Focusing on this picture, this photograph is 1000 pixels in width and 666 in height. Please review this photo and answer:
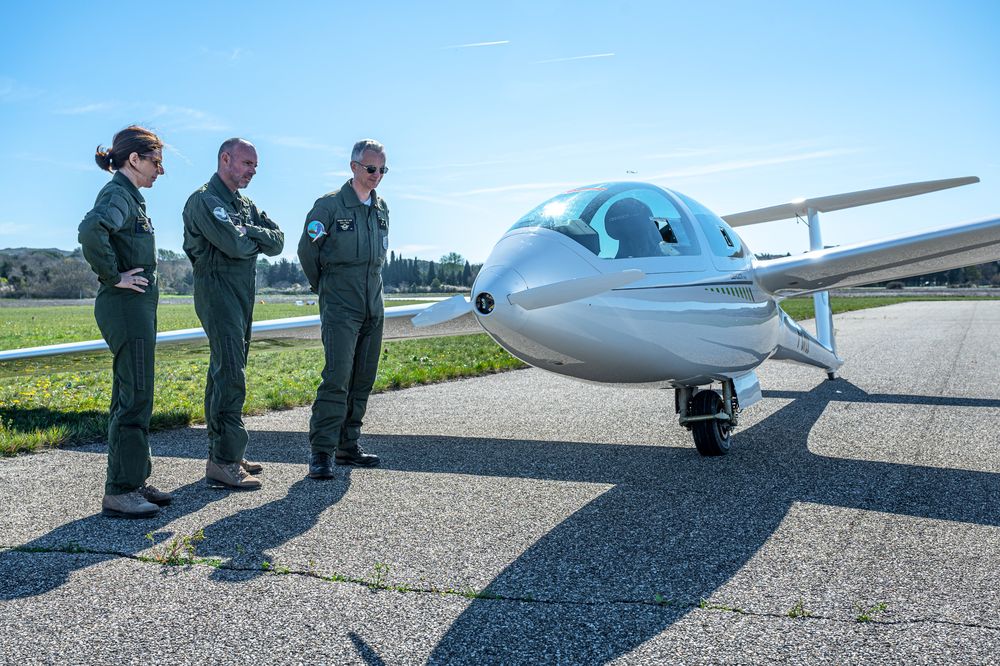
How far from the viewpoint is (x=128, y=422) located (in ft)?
14.9

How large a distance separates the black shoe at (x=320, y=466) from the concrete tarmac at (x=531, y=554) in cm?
8

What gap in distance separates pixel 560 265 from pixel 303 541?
2269 mm

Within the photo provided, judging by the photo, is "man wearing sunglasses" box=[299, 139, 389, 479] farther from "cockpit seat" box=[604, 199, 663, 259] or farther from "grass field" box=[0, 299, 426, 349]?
"grass field" box=[0, 299, 426, 349]

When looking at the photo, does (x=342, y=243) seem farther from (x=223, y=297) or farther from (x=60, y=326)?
(x=60, y=326)

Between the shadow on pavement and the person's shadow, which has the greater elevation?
the person's shadow

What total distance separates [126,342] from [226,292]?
0.85 m

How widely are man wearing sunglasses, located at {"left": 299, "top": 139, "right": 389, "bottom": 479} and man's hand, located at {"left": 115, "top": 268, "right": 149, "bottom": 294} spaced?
1422 millimetres

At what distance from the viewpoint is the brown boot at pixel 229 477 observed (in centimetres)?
520

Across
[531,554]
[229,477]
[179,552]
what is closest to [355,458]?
[229,477]

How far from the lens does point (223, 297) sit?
5180mm

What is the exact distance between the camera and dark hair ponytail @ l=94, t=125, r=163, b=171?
4641 millimetres

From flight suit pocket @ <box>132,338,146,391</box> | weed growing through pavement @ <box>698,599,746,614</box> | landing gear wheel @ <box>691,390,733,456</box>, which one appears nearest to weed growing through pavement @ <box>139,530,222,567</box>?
flight suit pocket @ <box>132,338,146,391</box>

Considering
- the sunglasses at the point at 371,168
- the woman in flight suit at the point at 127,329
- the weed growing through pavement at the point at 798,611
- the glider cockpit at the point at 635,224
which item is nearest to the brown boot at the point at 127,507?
the woman in flight suit at the point at 127,329

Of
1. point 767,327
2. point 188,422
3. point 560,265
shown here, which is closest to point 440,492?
point 560,265
